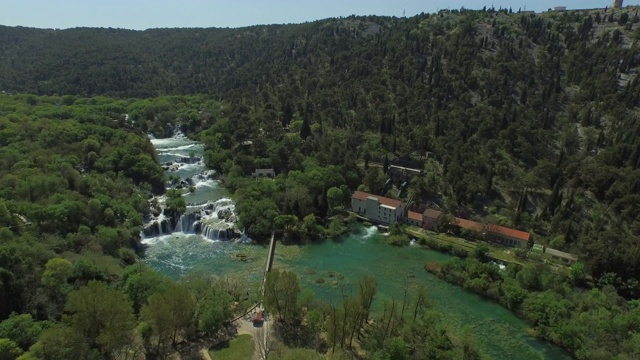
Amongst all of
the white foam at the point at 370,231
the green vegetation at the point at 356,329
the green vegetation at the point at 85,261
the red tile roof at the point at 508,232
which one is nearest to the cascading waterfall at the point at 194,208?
the green vegetation at the point at 85,261

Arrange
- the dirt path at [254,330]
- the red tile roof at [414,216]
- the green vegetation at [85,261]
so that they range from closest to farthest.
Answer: the green vegetation at [85,261]
the dirt path at [254,330]
the red tile roof at [414,216]

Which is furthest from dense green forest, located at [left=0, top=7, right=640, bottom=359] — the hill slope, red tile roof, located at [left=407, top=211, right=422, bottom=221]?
red tile roof, located at [left=407, top=211, right=422, bottom=221]

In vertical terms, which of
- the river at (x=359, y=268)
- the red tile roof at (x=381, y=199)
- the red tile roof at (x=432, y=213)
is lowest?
the river at (x=359, y=268)

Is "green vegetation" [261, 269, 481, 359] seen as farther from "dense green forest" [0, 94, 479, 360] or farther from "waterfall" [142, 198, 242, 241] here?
"waterfall" [142, 198, 242, 241]

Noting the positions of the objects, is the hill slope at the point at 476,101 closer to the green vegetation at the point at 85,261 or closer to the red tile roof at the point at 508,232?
the red tile roof at the point at 508,232

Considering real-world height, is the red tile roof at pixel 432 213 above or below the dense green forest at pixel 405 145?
below

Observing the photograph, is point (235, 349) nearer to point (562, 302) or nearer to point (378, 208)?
point (562, 302)
